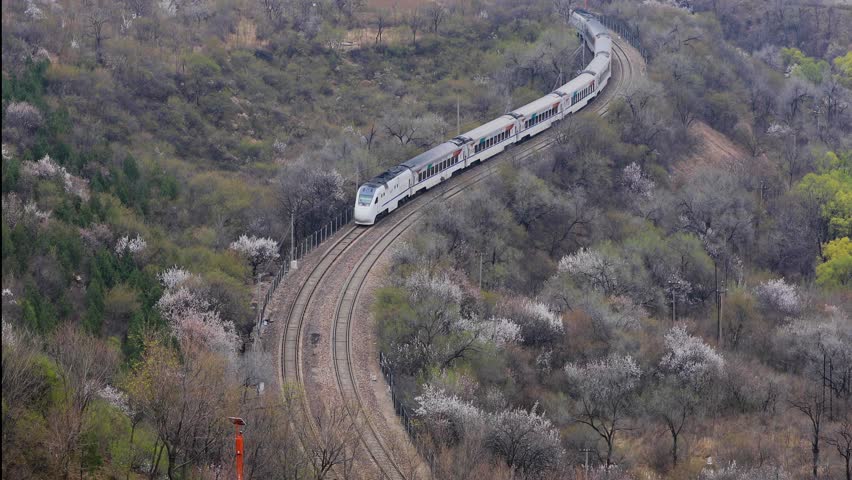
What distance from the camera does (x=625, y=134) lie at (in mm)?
87500

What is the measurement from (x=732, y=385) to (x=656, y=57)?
59318mm

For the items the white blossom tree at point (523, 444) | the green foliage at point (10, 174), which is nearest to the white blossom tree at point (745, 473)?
the white blossom tree at point (523, 444)

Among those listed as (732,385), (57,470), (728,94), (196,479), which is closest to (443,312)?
(732,385)

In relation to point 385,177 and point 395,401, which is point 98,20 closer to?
point 385,177

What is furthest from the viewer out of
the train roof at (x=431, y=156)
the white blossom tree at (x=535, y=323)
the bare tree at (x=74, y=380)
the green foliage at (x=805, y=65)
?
the green foliage at (x=805, y=65)

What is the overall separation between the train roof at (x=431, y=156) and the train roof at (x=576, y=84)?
1740cm

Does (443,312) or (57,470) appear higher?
(57,470)

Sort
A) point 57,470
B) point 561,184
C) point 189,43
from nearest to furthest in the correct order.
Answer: point 57,470
point 561,184
point 189,43

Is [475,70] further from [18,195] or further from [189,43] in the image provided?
[18,195]

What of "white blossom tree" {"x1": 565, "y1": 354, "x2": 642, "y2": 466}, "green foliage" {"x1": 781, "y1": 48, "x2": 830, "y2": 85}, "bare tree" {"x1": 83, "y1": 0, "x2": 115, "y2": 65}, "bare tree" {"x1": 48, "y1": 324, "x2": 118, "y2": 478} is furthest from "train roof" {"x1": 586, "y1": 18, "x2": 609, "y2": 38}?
"bare tree" {"x1": 48, "y1": 324, "x2": 118, "y2": 478}

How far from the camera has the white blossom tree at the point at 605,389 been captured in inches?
1945

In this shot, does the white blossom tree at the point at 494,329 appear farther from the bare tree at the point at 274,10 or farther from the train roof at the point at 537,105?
the bare tree at the point at 274,10

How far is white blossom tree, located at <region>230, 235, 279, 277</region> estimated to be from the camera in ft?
193

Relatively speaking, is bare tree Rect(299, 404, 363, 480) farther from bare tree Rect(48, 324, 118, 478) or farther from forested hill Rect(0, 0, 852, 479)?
bare tree Rect(48, 324, 118, 478)
